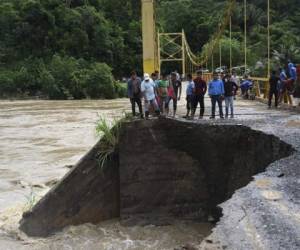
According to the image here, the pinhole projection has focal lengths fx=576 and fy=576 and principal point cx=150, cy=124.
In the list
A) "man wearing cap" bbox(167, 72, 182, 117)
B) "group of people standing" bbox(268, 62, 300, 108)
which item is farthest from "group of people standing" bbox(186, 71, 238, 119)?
"group of people standing" bbox(268, 62, 300, 108)

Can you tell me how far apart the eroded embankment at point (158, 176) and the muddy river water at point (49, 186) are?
1.09ft

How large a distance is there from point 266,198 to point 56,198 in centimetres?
557

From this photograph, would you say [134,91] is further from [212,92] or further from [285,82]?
[285,82]

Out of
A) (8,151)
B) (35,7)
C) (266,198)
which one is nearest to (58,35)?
(35,7)

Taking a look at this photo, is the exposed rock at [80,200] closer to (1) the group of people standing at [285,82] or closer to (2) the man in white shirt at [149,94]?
(2) the man in white shirt at [149,94]

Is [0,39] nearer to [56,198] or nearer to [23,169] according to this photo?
[23,169]

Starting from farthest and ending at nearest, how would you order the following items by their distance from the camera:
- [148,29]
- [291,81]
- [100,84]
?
[100,84]
[291,81]
[148,29]

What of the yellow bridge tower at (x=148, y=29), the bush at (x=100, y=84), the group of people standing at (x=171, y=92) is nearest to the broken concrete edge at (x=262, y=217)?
the group of people standing at (x=171, y=92)

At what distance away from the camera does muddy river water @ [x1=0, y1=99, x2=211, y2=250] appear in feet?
34.6

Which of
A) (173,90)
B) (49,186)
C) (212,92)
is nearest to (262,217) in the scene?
(212,92)

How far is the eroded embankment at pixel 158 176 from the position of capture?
446 inches

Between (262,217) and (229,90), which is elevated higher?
(229,90)

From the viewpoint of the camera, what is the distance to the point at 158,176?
11.8 metres

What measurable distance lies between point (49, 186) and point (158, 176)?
15.4ft
